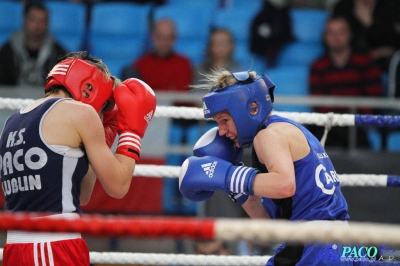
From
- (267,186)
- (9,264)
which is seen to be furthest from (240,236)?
(9,264)

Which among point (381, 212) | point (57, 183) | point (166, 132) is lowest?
point (381, 212)

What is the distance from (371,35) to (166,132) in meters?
2.43

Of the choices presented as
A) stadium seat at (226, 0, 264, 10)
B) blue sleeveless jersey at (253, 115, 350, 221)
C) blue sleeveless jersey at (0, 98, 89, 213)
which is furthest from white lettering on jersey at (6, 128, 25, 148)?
stadium seat at (226, 0, 264, 10)

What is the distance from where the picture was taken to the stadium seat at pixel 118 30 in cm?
567

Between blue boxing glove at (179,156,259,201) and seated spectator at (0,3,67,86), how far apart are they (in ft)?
10.2

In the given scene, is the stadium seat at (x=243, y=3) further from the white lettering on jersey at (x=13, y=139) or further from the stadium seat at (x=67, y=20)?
the white lettering on jersey at (x=13, y=139)

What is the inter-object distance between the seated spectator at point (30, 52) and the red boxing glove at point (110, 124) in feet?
8.93

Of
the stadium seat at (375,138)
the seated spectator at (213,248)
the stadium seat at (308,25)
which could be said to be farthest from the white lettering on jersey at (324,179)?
the stadium seat at (308,25)

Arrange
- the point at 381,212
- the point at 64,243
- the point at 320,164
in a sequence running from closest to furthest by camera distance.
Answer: the point at 64,243
the point at 320,164
the point at 381,212

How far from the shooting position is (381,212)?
3.84 meters

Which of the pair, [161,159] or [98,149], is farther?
[161,159]

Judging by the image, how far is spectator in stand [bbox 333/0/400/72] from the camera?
17.9ft

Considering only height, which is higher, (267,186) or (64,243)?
(267,186)

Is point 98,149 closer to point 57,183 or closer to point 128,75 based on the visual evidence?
point 57,183
